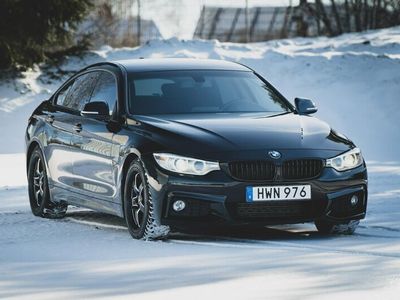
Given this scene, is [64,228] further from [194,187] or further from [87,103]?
[194,187]

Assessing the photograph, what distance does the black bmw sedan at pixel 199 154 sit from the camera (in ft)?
33.6

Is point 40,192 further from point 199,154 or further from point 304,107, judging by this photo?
point 199,154

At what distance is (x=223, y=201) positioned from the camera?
1019cm

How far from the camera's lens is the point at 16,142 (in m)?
25.6

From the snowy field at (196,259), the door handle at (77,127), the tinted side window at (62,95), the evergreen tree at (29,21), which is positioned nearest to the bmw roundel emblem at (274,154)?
the snowy field at (196,259)

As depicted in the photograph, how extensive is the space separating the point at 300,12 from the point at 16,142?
1304cm

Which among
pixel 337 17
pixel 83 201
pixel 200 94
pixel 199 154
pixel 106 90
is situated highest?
pixel 199 154

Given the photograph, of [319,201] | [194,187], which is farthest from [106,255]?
[319,201]

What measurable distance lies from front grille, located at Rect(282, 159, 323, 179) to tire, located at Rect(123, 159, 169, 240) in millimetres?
1023

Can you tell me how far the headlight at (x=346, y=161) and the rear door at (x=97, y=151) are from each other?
186 centimetres

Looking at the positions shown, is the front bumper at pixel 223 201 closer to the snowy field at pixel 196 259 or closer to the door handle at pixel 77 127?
the snowy field at pixel 196 259

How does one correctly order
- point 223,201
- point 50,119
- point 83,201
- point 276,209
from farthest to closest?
point 50,119 → point 83,201 → point 276,209 → point 223,201

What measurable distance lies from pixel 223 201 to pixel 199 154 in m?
0.40

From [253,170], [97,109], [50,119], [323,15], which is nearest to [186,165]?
[253,170]
